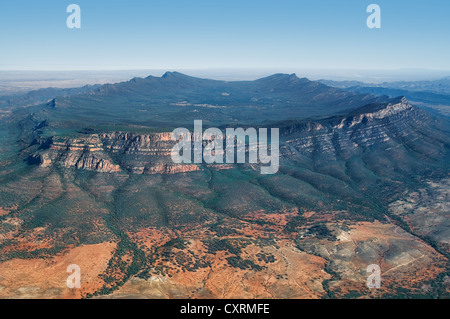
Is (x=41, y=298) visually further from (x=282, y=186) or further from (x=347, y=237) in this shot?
(x=282, y=186)

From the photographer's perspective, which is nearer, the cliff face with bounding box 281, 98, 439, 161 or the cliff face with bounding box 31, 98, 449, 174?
the cliff face with bounding box 31, 98, 449, 174

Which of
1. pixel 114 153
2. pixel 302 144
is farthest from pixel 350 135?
pixel 114 153

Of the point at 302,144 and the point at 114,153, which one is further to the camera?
the point at 302,144

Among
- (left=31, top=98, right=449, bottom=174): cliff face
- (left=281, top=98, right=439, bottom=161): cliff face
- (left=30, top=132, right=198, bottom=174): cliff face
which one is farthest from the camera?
(left=281, top=98, right=439, bottom=161): cliff face

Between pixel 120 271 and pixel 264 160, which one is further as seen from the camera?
pixel 264 160

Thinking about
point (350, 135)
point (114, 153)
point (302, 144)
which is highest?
point (350, 135)

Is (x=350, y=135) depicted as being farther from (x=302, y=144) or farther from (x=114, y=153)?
(x=114, y=153)

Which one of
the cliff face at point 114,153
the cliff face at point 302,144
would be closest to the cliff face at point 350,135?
the cliff face at point 302,144

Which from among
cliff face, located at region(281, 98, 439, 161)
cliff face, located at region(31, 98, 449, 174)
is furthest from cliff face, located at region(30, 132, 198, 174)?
cliff face, located at region(281, 98, 439, 161)

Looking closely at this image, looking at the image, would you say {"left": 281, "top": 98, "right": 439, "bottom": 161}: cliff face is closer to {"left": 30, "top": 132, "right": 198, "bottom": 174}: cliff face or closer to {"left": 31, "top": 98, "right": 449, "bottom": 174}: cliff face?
{"left": 31, "top": 98, "right": 449, "bottom": 174}: cliff face

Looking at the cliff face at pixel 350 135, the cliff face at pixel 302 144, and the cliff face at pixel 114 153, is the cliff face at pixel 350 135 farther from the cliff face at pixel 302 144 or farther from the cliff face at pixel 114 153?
the cliff face at pixel 114 153

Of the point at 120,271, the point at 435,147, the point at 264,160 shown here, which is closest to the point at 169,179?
the point at 264,160
